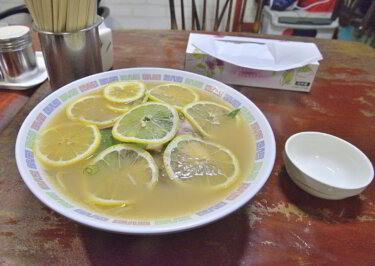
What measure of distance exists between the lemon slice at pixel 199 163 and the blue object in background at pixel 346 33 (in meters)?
2.33

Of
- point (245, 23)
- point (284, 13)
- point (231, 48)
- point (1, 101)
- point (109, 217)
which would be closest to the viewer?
point (109, 217)

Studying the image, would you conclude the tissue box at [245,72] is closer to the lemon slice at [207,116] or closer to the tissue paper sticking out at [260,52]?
the tissue paper sticking out at [260,52]

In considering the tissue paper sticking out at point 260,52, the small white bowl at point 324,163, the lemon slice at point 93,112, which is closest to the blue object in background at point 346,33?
the tissue paper sticking out at point 260,52

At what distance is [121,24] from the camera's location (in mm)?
2738

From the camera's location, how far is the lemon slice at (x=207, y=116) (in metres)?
0.83

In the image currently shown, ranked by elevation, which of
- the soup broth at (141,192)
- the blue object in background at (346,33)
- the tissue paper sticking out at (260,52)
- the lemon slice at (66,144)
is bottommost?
the blue object in background at (346,33)

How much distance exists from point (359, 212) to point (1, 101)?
1169 mm

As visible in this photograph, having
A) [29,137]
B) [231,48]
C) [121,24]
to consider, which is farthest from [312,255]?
[121,24]

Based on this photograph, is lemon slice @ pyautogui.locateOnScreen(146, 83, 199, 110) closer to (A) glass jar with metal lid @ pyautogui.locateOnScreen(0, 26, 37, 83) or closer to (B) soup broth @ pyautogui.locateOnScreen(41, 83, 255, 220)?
(B) soup broth @ pyautogui.locateOnScreen(41, 83, 255, 220)

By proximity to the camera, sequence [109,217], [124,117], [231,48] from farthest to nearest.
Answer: [231,48] → [124,117] → [109,217]

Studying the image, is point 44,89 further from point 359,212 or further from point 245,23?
point 245,23

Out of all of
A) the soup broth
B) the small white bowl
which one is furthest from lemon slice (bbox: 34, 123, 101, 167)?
the small white bowl

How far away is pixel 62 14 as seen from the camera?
2.81 ft

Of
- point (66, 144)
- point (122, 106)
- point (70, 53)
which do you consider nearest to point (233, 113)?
point (122, 106)
